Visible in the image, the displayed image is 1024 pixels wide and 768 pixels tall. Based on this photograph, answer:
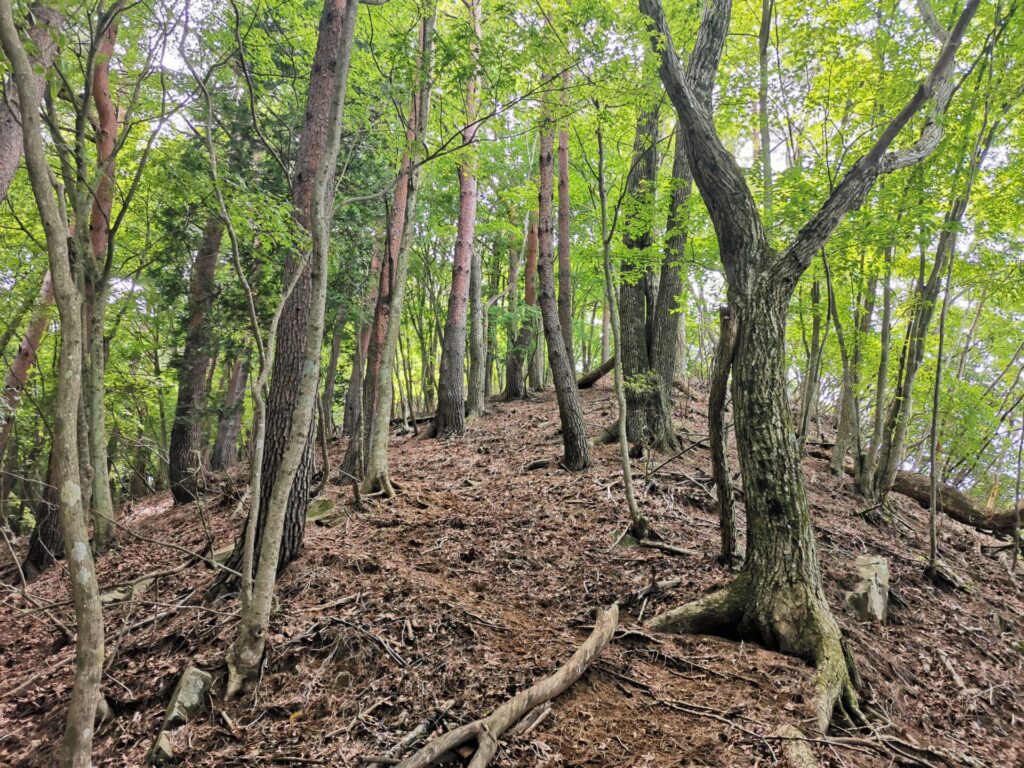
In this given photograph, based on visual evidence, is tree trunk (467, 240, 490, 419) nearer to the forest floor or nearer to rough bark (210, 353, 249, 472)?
the forest floor

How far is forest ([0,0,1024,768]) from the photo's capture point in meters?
3.07

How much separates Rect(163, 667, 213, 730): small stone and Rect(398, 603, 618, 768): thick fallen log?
5.34 feet

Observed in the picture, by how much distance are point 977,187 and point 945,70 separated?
157 inches

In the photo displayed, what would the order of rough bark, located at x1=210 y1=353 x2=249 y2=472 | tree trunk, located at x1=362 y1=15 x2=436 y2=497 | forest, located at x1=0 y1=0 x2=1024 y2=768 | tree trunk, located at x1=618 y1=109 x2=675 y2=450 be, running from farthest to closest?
1. rough bark, located at x1=210 y1=353 x2=249 y2=472
2. tree trunk, located at x1=618 y1=109 x2=675 y2=450
3. tree trunk, located at x1=362 y1=15 x2=436 y2=497
4. forest, located at x1=0 y1=0 x2=1024 y2=768

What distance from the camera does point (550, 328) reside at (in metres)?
7.47

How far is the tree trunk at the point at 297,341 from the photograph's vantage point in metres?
4.57

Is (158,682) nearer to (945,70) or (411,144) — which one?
(411,144)

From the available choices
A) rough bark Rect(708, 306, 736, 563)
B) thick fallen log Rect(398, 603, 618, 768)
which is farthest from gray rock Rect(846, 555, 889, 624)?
thick fallen log Rect(398, 603, 618, 768)

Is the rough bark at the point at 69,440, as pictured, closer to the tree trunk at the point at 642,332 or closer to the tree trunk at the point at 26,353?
the tree trunk at the point at 642,332

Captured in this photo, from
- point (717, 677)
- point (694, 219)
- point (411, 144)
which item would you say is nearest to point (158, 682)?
point (717, 677)

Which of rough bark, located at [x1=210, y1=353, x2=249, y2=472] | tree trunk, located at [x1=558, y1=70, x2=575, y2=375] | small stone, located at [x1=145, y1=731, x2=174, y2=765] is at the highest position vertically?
tree trunk, located at [x1=558, y1=70, x2=575, y2=375]

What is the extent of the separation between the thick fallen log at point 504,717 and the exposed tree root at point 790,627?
858mm

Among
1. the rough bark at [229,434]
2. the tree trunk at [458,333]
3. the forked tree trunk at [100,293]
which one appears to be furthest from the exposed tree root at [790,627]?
the rough bark at [229,434]

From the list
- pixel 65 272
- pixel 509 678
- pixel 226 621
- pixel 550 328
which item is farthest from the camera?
pixel 550 328
